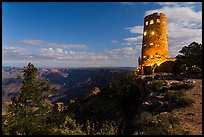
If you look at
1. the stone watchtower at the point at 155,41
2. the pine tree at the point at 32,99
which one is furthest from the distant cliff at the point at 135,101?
the stone watchtower at the point at 155,41

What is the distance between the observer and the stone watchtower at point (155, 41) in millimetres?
57781

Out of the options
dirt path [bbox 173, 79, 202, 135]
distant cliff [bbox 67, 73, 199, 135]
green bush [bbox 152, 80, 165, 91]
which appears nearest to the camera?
dirt path [bbox 173, 79, 202, 135]

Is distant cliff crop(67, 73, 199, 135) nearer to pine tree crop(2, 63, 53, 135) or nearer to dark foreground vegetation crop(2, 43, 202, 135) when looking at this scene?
dark foreground vegetation crop(2, 43, 202, 135)

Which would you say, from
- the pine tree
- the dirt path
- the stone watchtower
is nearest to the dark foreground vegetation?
the pine tree

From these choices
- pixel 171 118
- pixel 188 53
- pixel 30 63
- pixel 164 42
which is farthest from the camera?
pixel 164 42

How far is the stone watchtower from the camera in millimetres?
57781

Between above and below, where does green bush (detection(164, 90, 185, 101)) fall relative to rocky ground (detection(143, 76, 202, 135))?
above

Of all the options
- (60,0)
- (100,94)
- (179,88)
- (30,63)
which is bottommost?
(100,94)

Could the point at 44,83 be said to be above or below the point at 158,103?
above

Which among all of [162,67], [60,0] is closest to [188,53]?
[162,67]

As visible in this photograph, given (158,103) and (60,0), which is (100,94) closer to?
(158,103)

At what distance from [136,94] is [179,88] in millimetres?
9484

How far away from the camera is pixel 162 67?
2149 inches

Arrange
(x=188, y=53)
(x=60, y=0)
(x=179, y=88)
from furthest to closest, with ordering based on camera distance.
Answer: (x=188, y=53), (x=179, y=88), (x=60, y=0)
